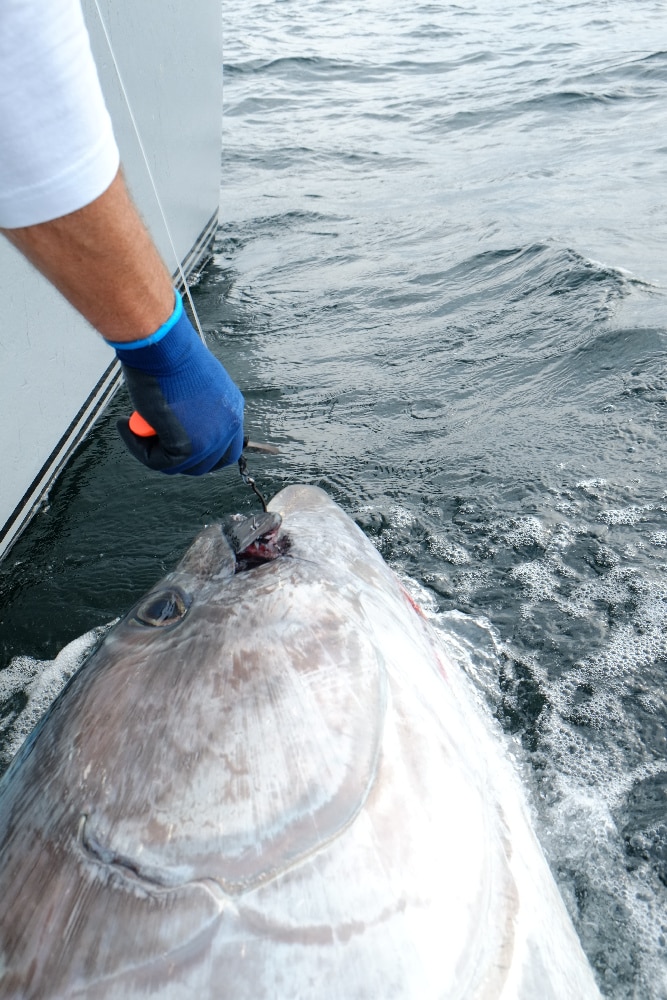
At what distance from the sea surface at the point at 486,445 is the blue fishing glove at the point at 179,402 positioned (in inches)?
42.5

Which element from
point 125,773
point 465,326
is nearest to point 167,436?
point 125,773

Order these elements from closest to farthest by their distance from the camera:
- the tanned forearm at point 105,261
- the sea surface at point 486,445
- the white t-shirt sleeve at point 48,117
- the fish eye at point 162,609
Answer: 1. the white t-shirt sleeve at point 48,117
2. the tanned forearm at point 105,261
3. the fish eye at point 162,609
4. the sea surface at point 486,445

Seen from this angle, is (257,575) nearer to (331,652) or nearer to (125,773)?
(331,652)

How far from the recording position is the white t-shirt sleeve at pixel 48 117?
1.06 meters

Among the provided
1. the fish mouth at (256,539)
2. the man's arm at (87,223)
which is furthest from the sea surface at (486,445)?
the man's arm at (87,223)

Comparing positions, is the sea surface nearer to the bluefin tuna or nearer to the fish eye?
the bluefin tuna

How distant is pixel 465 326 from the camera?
14.6ft

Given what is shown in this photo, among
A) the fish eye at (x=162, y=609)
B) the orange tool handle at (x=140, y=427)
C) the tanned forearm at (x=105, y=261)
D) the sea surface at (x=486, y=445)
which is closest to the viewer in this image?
the tanned forearm at (x=105, y=261)

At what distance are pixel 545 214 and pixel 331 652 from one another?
5.36 m

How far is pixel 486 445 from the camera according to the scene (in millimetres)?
3475

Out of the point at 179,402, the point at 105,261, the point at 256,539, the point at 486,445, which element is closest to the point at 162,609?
the point at 256,539

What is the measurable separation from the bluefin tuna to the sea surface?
0.73 m

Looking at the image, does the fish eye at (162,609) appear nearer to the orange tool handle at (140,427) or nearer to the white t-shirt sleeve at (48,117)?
the orange tool handle at (140,427)

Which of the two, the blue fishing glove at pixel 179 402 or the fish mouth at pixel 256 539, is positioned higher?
the blue fishing glove at pixel 179 402
